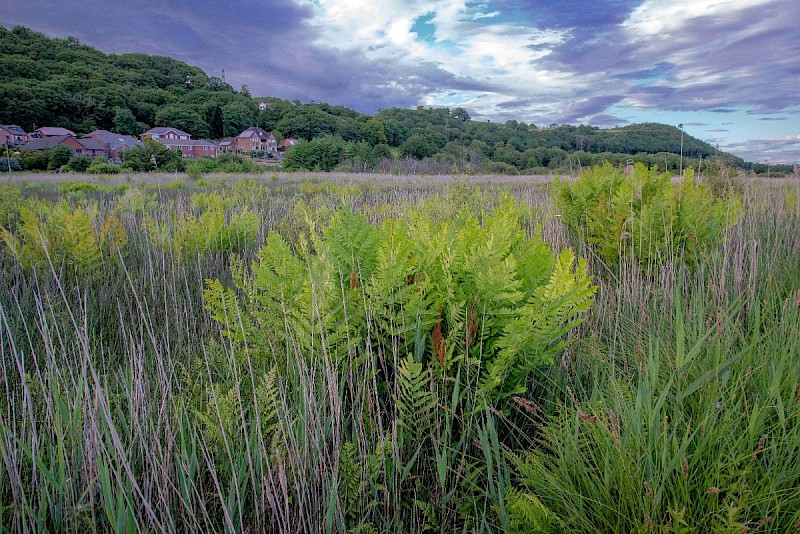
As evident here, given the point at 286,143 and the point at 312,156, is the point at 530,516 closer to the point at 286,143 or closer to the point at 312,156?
the point at 312,156

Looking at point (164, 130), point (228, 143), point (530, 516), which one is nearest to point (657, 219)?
point (530, 516)

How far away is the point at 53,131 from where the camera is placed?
63531mm

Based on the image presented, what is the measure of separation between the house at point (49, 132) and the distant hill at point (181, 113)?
3.81ft

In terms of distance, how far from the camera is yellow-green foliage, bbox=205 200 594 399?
173 centimetres

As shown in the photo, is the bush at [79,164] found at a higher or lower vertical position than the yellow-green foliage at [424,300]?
higher

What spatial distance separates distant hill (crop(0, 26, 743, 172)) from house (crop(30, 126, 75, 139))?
1160 mm

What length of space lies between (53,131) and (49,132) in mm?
1007

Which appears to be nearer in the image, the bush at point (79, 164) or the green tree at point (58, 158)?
the green tree at point (58, 158)

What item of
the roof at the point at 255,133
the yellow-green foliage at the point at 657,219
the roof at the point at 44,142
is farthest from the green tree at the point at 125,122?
the yellow-green foliage at the point at 657,219

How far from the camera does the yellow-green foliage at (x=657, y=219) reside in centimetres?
375

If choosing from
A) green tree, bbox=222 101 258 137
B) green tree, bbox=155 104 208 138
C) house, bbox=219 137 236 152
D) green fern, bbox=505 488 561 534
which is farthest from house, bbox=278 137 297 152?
green fern, bbox=505 488 561 534

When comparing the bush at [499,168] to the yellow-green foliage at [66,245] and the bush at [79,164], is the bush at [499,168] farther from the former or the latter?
the yellow-green foliage at [66,245]

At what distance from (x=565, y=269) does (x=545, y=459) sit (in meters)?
0.71

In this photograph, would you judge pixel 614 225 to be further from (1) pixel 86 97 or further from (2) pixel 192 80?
(2) pixel 192 80
